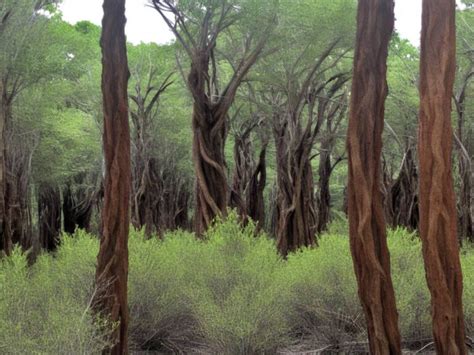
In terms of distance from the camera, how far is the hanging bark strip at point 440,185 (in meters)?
5.26

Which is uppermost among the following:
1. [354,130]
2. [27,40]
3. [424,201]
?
[27,40]

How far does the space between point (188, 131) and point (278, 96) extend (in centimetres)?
659

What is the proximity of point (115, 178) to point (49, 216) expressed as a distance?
799 inches

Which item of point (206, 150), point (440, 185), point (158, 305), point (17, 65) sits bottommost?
point (158, 305)

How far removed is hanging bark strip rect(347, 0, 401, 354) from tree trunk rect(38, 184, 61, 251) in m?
20.6

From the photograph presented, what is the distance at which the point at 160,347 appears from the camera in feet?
29.1

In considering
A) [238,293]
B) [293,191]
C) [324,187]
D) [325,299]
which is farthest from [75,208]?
[238,293]

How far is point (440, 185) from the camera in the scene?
17.3 feet

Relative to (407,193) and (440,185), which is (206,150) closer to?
(440,185)

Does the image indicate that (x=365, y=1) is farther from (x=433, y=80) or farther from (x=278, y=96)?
(x=278, y=96)

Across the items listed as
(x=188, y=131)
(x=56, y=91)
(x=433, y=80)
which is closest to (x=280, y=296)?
(x=433, y=80)

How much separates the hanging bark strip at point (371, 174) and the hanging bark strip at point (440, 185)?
574mm

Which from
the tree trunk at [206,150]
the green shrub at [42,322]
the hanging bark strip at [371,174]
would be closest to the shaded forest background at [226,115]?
the tree trunk at [206,150]

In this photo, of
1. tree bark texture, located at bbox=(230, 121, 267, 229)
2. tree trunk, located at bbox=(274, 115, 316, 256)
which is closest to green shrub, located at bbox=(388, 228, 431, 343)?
tree trunk, located at bbox=(274, 115, 316, 256)
